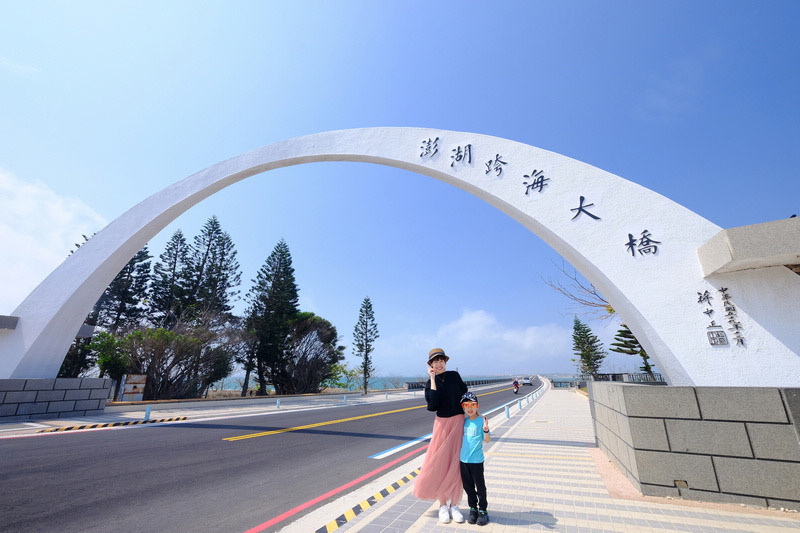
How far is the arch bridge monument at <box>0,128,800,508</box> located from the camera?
11.6 feet

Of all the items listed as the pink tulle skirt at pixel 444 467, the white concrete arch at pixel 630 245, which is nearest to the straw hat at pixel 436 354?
the pink tulle skirt at pixel 444 467

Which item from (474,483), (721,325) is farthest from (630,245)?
(474,483)

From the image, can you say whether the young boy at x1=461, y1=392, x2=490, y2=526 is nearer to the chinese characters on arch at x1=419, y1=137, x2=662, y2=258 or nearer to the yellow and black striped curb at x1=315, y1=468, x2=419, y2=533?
the yellow and black striped curb at x1=315, y1=468, x2=419, y2=533

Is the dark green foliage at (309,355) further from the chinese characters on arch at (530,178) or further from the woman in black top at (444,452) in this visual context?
the woman in black top at (444,452)

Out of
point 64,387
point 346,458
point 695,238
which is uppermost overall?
point 695,238

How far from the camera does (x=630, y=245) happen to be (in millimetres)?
5504

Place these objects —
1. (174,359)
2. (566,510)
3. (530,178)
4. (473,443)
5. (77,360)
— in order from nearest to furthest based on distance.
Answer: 1. (473,443)
2. (566,510)
3. (530,178)
4. (174,359)
5. (77,360)

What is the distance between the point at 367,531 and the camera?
2994 millimetres

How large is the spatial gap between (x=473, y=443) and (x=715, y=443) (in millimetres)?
A: 2757

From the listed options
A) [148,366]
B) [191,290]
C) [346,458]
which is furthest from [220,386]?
[346,458]

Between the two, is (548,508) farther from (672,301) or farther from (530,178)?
(530,178)

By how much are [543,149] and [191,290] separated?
30915mm

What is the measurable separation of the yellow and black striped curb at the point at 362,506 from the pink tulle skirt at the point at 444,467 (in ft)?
2.53

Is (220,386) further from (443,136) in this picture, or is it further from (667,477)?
(667,477)
